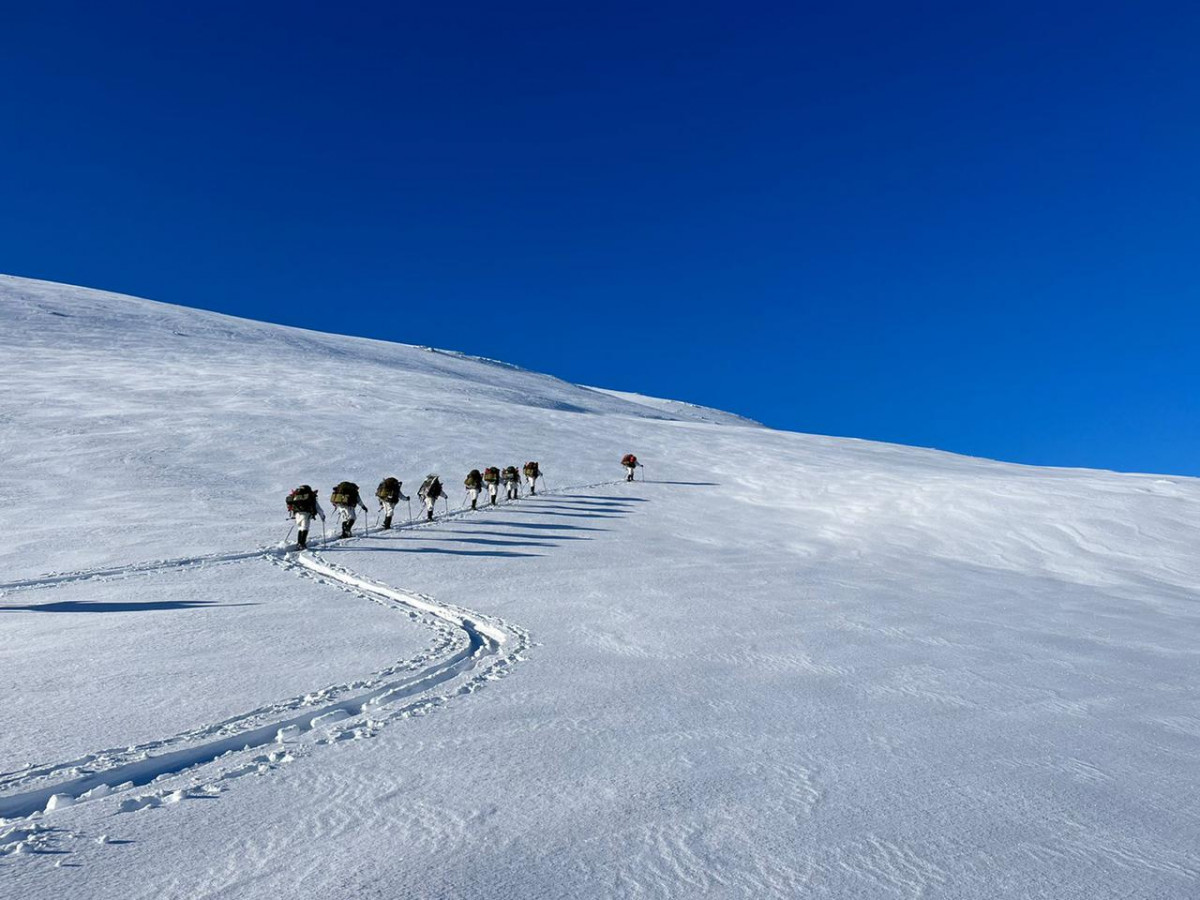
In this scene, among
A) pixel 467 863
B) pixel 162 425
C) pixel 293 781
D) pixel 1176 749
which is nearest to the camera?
pixel 467 863

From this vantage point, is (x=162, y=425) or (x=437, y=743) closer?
(x=437, y=743)

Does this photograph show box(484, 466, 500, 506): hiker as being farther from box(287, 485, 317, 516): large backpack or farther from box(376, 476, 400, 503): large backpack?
box(287, 485, 317, 516): large backpack

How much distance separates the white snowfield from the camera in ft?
14.3

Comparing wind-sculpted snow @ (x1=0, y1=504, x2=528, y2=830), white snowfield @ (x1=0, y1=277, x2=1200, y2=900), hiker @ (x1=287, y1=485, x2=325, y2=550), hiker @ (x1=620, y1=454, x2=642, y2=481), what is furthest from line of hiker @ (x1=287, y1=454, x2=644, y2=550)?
wind-sculpted snow @ (x1=0, y1=504, x2=528, y2=830)

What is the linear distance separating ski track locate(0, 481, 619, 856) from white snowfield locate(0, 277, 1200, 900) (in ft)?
→ 0.11

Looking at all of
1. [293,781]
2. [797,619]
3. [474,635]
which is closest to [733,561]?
[797,619]

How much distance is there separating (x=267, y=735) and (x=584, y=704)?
2649mm

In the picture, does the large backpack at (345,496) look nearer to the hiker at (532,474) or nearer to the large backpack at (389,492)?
the large backpack at (389,492)

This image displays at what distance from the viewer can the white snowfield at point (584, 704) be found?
4.35 meters

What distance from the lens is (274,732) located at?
6016mm

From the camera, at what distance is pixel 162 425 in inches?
1183

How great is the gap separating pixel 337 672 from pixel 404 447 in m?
24.4

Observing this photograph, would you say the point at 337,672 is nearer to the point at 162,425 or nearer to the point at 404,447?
the point at 404,447

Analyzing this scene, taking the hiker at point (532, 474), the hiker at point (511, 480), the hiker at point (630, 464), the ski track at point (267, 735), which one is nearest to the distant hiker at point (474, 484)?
the hiker at point (511, 480)
